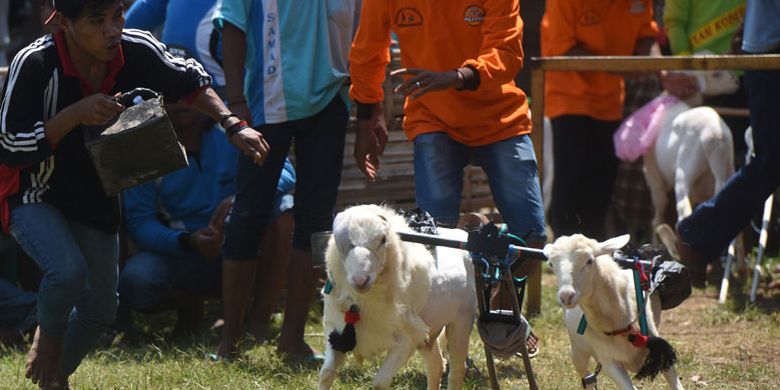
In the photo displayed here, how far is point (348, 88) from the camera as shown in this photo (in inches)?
242

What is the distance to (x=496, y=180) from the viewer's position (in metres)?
5.52

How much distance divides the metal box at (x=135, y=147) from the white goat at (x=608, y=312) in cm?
158

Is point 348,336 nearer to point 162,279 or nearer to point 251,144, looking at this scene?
point 251,144

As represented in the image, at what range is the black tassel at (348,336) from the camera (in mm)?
4520

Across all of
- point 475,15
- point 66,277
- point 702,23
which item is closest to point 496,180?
point 475,15

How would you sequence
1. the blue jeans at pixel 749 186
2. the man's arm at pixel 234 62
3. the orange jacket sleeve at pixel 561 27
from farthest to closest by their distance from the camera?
1. the orange jacket sleeve at pixel 561 27
2. the blue jeans at pixel 749 186
3. the man's arm at pixel 234 62

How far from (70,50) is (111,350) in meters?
2.50

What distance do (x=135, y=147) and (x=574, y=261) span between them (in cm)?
179

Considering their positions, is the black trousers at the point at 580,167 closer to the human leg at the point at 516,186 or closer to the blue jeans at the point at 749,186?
the blue jeans at the point at 749,186

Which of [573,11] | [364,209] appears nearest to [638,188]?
[573,11]

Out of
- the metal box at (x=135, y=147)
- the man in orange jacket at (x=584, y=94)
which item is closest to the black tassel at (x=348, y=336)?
the metal box at (x=135, y=147)

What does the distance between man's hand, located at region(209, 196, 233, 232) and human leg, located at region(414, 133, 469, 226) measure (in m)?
1.69

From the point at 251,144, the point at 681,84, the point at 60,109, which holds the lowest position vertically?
the point at 681,84

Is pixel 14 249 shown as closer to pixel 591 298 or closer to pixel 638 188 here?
pixel 591 298
